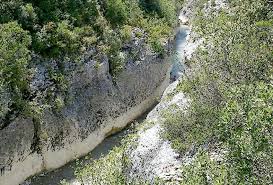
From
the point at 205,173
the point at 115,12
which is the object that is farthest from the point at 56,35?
the point at 205,173

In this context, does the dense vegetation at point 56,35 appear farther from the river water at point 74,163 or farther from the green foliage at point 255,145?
the green foliage at point 255,145

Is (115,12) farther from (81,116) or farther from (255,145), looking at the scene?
(255,145)

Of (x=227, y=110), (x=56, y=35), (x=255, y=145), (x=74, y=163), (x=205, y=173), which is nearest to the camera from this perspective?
(x=255, y=145)

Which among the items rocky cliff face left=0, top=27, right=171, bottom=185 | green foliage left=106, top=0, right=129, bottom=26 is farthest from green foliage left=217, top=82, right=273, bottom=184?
green foliage left=106, top=0, right=129, bottom=26

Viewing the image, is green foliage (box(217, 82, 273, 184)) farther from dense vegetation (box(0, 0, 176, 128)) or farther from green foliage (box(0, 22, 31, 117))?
green foliage (box(0, 22, 31, 117))

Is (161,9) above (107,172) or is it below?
below

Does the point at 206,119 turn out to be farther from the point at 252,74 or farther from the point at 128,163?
the point at 128,163
